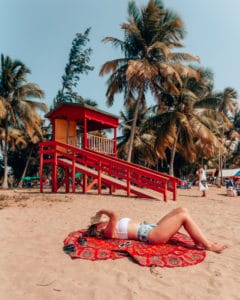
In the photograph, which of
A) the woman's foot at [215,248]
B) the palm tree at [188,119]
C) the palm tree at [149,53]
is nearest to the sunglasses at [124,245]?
the woman's foot at [215,248]

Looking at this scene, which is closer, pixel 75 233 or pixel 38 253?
pixel 38 253

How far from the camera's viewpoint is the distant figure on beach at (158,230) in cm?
399

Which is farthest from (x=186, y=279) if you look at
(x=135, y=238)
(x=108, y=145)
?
(x=108, y=145)

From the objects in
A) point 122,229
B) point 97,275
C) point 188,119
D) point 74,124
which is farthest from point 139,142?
point 97,275

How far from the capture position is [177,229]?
158 inches

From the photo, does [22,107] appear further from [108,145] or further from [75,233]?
[75,233]

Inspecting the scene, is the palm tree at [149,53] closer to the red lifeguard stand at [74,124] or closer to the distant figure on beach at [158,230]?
the red lifeguard stand at [74,124]

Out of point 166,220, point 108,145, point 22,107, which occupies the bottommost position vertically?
point 166,220

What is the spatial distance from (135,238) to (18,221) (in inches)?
125

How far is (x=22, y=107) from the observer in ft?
72.9

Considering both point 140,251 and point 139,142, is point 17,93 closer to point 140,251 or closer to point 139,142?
point 139,142

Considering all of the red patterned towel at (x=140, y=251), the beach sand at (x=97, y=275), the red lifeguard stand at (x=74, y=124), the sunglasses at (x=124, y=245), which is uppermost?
the red lifeguard stand at (x=74, y=124)

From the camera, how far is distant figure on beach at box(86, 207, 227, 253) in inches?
157

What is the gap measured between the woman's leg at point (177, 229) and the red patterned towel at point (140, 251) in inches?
5.0
